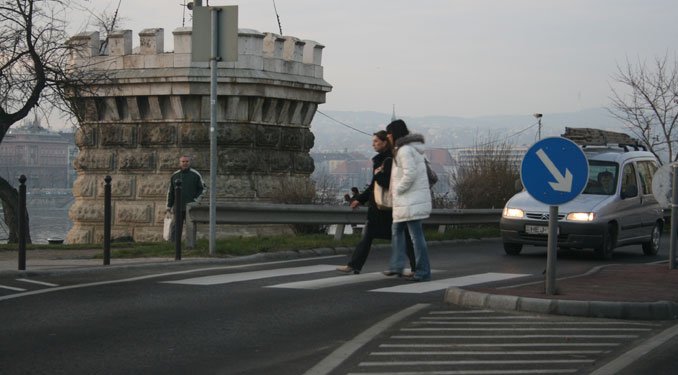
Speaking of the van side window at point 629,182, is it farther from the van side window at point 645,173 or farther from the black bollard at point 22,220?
the black bollard at point 22,220

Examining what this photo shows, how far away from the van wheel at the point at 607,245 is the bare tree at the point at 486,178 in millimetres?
12239

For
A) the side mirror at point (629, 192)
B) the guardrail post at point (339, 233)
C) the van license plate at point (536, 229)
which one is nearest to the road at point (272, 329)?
the van license plate at point (536, 229)

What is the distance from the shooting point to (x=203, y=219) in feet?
57.0

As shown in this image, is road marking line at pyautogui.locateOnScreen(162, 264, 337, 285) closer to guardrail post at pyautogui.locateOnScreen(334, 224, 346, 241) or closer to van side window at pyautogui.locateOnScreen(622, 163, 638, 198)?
guardrail post at pyautogui.locateOnScreen(334, 224, 346, 241)

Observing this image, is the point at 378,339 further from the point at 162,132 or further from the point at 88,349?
the point at 162,132

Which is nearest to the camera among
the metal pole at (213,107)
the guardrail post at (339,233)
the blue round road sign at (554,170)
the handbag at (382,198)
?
the blue round road sign at (554,170)

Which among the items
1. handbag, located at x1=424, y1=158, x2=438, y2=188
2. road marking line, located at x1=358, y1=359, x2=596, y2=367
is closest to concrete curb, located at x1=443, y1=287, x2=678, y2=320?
road marking line, located at x1=358, y1=359, x2=596, y2=367

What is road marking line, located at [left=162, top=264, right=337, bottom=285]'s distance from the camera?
1286 centimetres

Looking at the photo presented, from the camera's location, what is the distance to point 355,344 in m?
8.46

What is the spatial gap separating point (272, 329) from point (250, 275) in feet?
14.8

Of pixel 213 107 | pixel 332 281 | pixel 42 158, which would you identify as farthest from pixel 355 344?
pixel 42 158

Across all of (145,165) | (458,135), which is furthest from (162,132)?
(458,135)

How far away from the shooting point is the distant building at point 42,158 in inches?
1538

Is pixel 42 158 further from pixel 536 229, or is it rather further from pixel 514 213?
pixel 536 229
